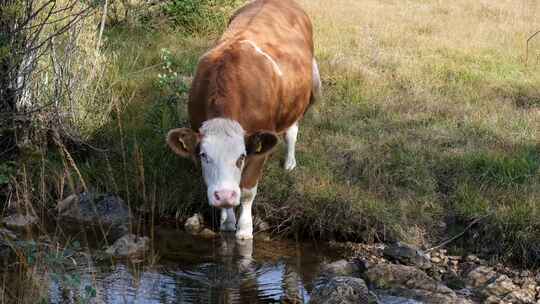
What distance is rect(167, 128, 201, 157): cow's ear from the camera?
6.79m

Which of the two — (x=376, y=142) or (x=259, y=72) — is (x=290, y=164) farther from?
(x=259, y=72)

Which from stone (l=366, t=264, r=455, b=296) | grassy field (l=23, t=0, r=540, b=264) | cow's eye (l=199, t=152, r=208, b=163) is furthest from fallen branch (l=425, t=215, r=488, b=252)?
cow's eye (l=199, t=152, r=208, b=163)

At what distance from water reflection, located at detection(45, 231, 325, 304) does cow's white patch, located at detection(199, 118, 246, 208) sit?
0.61m

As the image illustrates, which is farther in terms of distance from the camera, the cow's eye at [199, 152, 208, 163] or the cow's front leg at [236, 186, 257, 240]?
the cow's front leg at [236, 186, 257, 240]

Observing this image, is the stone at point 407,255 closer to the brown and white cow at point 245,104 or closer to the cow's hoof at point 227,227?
the brown and white cow at point 245,104

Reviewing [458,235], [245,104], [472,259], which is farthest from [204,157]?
[472,259]

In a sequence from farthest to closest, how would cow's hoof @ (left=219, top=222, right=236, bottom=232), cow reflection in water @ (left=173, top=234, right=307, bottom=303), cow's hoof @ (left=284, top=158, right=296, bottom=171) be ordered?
cow's hoof @ (left=284, top=158, right=296, bottom=171)
cow's hoof @ (left=219, top=222, right=236, bottom=232)
cow reflection in water @ (left=173, top=234, right=307, bottom=303)

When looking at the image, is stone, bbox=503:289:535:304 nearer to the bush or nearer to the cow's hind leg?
the cow's hind leg

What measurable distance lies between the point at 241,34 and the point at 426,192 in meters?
2.21

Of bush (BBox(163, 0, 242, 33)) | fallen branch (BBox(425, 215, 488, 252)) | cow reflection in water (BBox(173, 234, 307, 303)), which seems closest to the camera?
cow reflection in water (BBox(173, 234, 307, 303))

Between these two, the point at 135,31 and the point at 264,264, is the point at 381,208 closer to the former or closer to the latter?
the point at 264,264

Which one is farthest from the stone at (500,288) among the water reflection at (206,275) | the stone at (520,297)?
the water reflection at (206,275)

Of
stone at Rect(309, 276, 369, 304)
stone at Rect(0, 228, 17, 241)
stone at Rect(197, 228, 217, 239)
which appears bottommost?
stone at Rect(197, 228, 217, 239)

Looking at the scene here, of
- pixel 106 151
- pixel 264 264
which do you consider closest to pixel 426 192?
pixel 264 264
